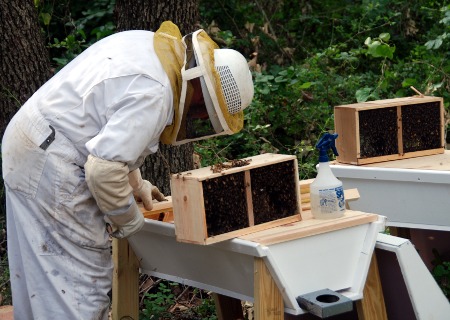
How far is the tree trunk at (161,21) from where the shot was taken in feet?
17.5

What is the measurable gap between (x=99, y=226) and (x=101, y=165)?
428mm

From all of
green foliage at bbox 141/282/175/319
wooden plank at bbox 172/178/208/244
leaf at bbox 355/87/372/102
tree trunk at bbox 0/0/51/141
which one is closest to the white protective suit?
wooden plank at bbox 172/178/208/244

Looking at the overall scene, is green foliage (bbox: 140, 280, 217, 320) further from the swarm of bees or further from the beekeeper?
the swarm of bees

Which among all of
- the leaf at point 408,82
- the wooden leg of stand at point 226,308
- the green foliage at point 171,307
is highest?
the leaf at point 408,82

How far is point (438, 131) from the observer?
4.74 metres

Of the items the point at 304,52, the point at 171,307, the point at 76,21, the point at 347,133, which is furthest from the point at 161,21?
the point at 304,52

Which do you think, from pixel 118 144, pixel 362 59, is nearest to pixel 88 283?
pixel 118 144

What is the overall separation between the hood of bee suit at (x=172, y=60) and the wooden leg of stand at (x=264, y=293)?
713mm

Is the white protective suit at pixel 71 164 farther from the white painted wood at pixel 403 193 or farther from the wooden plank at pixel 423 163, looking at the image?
the wooden plank at pixel 423 163

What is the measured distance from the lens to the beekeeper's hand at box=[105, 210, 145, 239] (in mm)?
3666

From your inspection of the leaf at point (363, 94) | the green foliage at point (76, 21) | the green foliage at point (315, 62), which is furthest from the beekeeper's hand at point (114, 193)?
the green foliage at point (76, 21)

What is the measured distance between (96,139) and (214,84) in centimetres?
52

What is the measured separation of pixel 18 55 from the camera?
18.7ft

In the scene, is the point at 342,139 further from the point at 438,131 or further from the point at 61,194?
the point at 61,194
